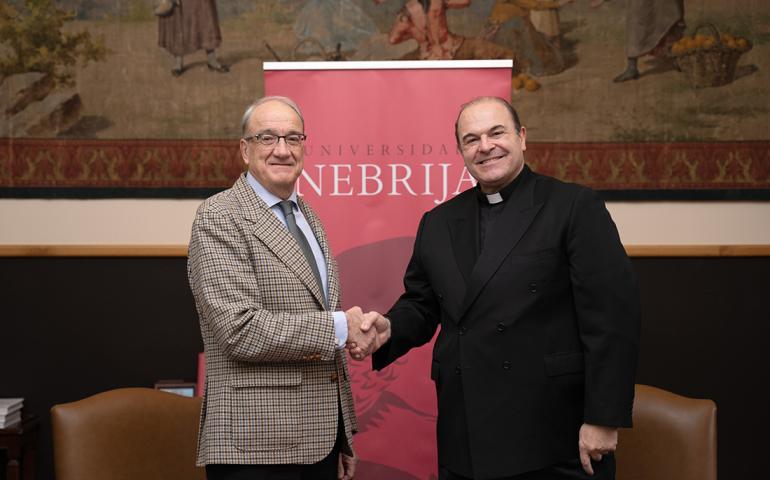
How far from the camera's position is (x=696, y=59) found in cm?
407

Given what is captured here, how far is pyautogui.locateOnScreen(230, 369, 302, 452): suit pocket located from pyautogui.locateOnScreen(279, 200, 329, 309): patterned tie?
0.28 metres

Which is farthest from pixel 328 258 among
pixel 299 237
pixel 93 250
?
pixel 93 250

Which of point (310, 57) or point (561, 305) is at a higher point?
point (310, 57)

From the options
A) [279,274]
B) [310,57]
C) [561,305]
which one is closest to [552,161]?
[310,57]

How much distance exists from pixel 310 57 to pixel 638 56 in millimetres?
1724

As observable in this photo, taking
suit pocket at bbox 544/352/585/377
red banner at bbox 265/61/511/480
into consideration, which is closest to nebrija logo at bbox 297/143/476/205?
red banner at bbox 265/61/511/480

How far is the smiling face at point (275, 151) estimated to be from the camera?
89.1 inches

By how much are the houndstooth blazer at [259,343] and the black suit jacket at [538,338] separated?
38 cm

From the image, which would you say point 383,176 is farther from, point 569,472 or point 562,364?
point 569,472

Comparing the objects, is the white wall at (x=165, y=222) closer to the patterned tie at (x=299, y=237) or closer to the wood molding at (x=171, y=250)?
the wood molding at (x=171, y=250)

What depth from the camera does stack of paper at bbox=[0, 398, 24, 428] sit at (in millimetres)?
3707

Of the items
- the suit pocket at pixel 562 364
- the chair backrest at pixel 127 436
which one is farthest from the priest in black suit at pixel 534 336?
the chair backrest at pixel 127 436

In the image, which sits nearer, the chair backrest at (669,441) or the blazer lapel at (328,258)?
the blazer lapel at (328,258)

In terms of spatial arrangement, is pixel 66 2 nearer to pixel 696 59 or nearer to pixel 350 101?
pixel 350 101
